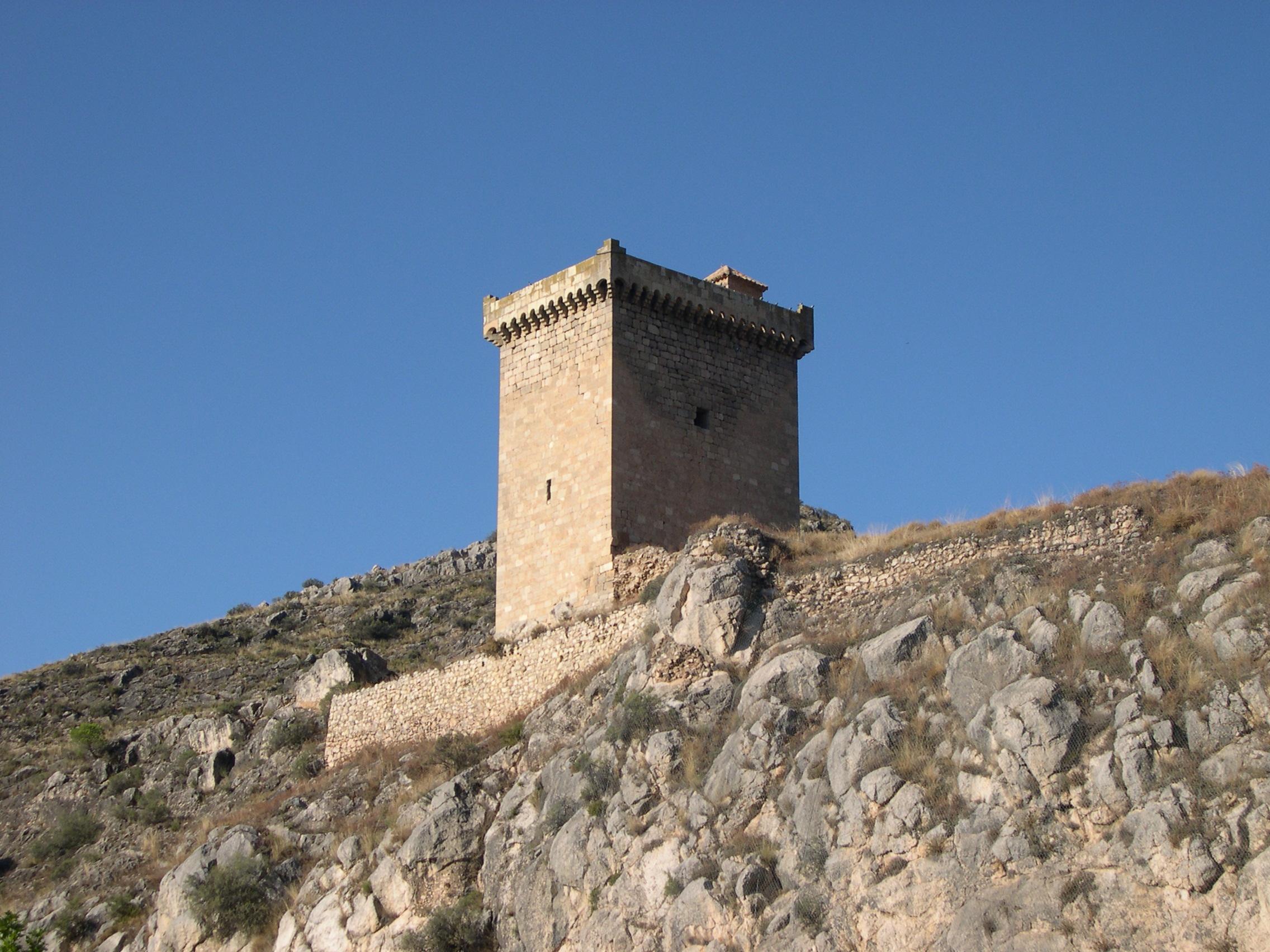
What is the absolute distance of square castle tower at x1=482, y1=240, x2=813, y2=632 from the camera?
2700cm

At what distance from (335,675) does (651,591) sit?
872 cm

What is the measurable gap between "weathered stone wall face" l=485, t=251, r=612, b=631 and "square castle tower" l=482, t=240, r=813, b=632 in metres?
0.03

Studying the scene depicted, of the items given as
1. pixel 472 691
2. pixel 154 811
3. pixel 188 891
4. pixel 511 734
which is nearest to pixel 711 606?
pixel 511 734

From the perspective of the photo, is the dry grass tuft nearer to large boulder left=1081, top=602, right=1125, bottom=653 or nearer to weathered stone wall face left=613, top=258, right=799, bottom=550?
large boulder left=1081, top=602, right=1125, bottom=653

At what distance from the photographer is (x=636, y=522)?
26891 millimetres

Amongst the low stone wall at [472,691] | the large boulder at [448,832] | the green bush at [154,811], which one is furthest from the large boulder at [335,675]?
the large boulder at [448,832]

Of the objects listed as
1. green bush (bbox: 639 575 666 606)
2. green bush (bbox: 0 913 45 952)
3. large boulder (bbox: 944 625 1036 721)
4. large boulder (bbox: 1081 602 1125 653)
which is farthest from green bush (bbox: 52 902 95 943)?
large boulder (bbox: 1081 602 1125 653)

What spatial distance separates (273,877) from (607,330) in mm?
10099

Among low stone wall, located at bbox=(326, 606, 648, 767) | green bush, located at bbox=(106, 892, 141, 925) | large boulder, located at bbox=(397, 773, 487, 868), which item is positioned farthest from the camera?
green bush, located at bbox=(106, 892, 141, 925)

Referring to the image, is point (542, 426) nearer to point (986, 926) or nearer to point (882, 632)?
point (882, 632)

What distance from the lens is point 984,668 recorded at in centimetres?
1917

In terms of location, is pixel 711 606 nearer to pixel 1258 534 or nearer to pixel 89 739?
pixel 1258 534

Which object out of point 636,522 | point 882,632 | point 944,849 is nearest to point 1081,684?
point 944,849

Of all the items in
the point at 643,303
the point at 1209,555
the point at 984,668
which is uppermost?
the point at 643,303
